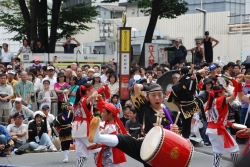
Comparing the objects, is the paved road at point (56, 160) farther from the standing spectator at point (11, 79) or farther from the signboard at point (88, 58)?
the signboard at point (88, 58)

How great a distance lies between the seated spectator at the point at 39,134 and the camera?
13.3m

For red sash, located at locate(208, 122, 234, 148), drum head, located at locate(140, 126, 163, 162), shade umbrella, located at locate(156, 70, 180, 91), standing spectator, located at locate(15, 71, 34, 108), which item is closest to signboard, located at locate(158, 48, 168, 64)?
shade umbrella, located at locate(156, 70, 180, 91)

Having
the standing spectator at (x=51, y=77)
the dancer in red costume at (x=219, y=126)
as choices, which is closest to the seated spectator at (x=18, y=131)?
the standing spectator at (x=51, y=77)

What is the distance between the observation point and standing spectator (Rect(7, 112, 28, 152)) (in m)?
13.3

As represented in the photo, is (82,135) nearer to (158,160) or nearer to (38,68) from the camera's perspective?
(158,160)

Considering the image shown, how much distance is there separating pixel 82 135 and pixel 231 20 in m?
24.2

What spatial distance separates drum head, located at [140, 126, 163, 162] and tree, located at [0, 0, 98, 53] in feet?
53.4

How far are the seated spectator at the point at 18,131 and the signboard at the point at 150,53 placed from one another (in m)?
7.50

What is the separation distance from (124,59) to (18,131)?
3641 mm

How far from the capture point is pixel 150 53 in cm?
2009

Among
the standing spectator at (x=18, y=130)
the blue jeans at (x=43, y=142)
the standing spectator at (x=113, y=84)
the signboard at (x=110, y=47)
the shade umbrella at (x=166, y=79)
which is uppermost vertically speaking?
the signboard at (x=110, y=47)

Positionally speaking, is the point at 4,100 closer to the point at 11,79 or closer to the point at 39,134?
the point at 11,79

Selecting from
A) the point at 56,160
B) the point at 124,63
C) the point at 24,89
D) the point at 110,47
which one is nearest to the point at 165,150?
the point at 56,160

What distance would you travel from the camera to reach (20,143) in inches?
527
